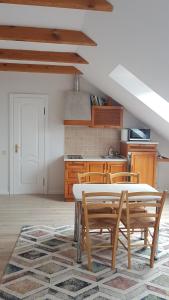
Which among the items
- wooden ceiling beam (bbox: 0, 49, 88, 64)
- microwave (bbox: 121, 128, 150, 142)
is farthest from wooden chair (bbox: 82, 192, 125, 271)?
microwave (bbox: 121, 128, 150, 142)

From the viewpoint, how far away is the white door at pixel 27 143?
642 centimetres

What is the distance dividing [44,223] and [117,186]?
144 centimetres

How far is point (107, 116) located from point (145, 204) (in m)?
3.28

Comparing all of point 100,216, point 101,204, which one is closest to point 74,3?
point 101,204

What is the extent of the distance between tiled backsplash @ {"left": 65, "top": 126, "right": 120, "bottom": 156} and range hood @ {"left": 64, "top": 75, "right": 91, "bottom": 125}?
14.1 inches

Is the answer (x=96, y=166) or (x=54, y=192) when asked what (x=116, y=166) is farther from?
(x=54, y=192)

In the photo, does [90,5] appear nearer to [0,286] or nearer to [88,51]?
[88,51]

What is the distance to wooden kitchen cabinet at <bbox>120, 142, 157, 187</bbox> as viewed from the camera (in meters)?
6.00

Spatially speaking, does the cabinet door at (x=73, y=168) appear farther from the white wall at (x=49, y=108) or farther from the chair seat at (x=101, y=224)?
the chair seat at (x=101, y=224)

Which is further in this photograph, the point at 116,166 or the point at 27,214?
the point at 116,166

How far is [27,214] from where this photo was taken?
520 centimetres

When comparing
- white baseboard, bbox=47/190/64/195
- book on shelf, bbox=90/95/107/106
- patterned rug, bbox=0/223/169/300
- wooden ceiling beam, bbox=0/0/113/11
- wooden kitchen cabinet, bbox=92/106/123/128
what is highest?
wooden ceiling beam, bbox=0/0/113/11

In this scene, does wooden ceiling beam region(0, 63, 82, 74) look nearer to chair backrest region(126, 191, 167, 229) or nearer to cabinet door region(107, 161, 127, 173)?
cabinet door region(107, 161, 127, 173)

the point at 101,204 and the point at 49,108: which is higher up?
the point at 49,108
